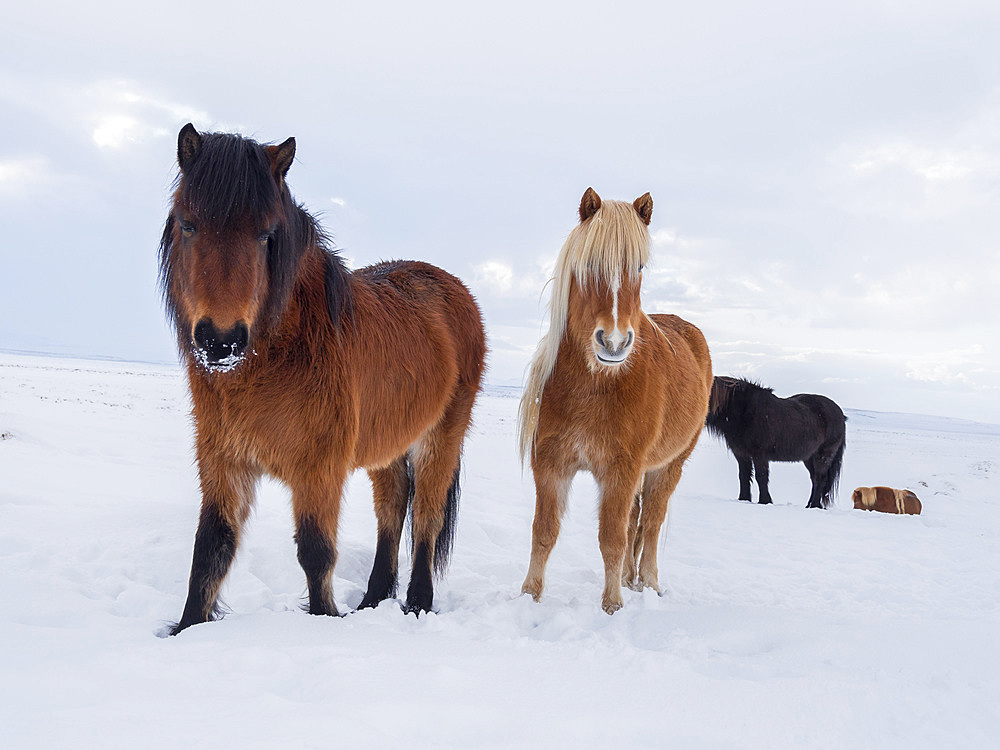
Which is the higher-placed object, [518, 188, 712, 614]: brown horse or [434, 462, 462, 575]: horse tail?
[518, 188, 712, 614]: brown horse

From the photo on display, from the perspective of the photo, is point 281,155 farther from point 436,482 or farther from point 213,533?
point 436,482

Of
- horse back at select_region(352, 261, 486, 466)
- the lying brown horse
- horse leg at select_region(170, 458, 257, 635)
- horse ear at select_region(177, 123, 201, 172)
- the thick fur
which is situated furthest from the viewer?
the thick fur

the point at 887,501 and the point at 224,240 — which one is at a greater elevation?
the point at 224,240

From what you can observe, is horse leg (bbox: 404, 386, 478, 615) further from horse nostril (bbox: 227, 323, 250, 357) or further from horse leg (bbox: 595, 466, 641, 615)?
horse nostril (bbox: 227, 323, 250, 357)

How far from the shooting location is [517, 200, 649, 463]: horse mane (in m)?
3.40

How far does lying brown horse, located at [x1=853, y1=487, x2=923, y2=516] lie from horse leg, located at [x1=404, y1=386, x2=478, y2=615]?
8.29 m

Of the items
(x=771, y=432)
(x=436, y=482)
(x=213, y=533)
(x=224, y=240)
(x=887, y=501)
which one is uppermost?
(x=224, y=240)

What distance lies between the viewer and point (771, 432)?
9.70 meters

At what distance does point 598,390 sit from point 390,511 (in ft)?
5.06

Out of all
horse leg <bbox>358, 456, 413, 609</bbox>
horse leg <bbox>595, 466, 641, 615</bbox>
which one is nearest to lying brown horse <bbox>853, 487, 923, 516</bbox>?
horse leg <bbox>595, 466, 641, 615</bbox>

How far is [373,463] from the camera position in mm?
3168

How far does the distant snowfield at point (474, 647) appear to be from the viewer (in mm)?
1607

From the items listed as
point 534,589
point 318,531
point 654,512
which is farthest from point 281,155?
point 654,512

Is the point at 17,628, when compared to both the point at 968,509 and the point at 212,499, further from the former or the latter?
the point at 968,509
